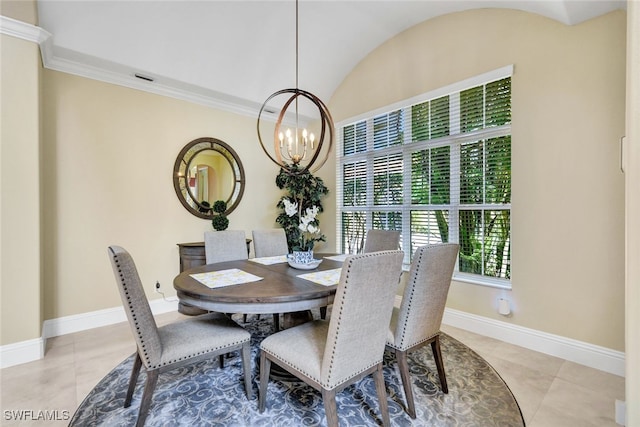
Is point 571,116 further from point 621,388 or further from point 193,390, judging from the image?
point 193,390

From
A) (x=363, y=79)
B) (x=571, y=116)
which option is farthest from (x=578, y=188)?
(x=363, y=79)

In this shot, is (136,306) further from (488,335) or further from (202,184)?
(488,335)

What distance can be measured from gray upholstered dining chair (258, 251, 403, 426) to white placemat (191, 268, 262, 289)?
504 mm

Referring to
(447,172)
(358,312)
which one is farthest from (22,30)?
(447,172)

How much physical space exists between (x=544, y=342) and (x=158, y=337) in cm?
306

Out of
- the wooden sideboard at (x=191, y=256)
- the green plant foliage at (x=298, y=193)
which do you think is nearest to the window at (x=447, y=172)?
the green plant foliage at (x=298, y=193)

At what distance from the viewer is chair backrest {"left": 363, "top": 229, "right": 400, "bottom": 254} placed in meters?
3.03

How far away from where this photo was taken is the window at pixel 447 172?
2.94 metres

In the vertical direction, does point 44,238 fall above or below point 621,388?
above

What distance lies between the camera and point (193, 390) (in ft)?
6.67

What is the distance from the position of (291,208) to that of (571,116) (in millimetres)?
2460

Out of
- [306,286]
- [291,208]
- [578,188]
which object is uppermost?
[578,188]

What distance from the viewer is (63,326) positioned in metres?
3.04

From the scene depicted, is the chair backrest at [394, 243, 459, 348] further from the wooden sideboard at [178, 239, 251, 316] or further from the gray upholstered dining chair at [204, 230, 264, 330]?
the wooden sideboard at [178, 239, 251, 316]
